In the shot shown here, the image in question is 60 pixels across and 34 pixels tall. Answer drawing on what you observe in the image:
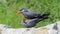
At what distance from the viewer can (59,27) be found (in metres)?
4.07

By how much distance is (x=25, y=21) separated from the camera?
509 centimetres

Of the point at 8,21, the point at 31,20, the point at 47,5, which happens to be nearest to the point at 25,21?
the point at 31,20

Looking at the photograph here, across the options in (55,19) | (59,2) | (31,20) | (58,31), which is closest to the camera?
(58,31)

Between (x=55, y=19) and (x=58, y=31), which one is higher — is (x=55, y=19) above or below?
below

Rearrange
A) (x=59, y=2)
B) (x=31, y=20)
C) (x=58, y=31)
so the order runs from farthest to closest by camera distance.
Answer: (x=59, y=2), (x=31, y=20), (x=58, y=31)

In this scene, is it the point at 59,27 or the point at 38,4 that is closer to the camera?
the point at 59,27

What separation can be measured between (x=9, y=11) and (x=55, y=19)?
1132mm

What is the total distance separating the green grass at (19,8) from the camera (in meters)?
5.77

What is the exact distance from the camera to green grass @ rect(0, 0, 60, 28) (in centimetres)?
577

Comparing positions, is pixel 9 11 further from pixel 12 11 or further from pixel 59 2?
pixel 59 2

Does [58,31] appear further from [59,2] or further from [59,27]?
[59,2]

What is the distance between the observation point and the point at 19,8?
630 cm

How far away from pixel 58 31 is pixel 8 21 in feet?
6.52

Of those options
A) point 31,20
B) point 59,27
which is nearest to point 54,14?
point 31,20
